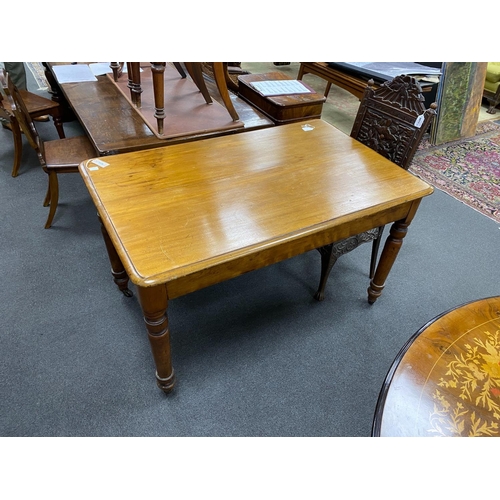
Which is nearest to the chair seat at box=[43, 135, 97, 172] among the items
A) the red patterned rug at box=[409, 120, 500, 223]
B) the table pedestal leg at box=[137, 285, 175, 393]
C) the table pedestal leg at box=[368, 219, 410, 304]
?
the table pedestal leg at box=[137, 285, 175, 393]

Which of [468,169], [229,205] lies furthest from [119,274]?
[468,169]

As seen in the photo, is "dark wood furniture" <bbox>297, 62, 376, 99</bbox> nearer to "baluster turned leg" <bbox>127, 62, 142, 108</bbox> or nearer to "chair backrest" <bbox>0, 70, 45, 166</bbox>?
"baluster turned leg" <bbox>127, 62, 142, 108</bbox>

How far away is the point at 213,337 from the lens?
64.0 inches

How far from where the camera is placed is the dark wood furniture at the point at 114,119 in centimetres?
170

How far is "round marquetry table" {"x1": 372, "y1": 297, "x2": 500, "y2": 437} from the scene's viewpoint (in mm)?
797

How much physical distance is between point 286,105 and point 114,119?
0.96 m

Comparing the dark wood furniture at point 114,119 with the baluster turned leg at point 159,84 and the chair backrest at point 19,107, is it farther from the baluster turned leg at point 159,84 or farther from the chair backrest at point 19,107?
the chair backrest at point 19,107

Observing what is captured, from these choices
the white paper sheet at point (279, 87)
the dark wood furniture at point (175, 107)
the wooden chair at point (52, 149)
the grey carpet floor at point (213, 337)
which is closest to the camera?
the grey carpet floor at point (213, 337)

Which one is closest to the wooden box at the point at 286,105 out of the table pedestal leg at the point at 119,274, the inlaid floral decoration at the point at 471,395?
the table pedestal leg at the point at 119,274

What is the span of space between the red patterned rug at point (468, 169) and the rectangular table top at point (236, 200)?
1.62 metres

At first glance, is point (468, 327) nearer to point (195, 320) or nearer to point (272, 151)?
point (272, 151)

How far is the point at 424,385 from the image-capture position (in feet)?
2.85

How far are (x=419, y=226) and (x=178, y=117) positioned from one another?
172cm

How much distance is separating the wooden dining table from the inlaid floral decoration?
53 cm
